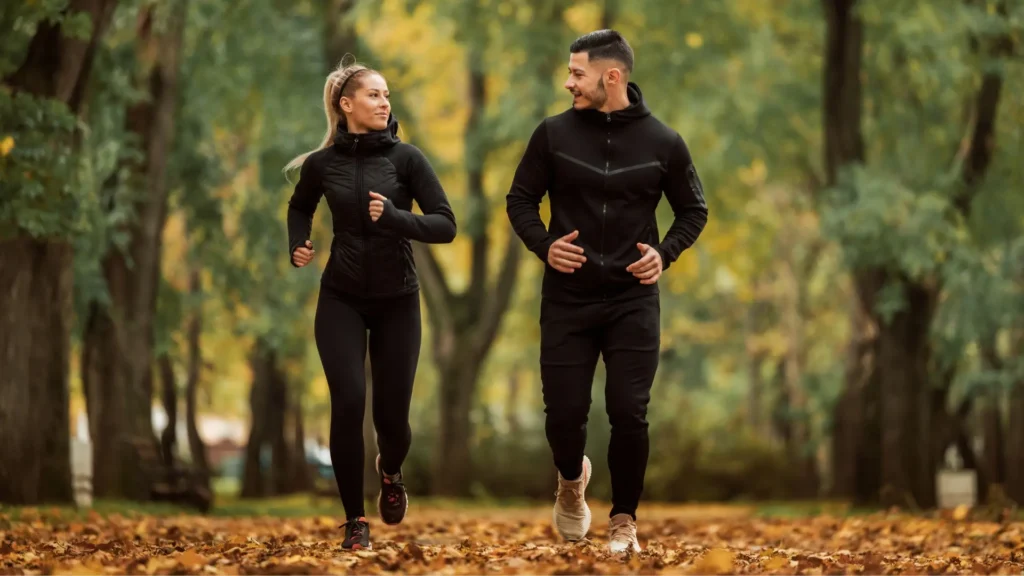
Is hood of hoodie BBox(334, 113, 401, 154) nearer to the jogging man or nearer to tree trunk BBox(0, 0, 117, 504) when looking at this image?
the jogging man

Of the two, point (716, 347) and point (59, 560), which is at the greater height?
point (716, 347)

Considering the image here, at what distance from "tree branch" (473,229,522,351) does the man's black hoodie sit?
1766 cm

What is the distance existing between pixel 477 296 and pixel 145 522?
50.5ft

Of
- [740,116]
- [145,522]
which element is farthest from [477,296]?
[145,522]

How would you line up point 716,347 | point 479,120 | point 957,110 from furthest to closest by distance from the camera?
point 716,347 → point 479,120 → point 957,110

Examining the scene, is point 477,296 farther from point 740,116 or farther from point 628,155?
point 628,155

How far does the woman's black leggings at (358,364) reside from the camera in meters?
8.28

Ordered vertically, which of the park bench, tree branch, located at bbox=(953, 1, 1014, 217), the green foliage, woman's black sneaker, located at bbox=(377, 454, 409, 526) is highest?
tree branch, located at bbox=(953, 1, 1014, 217)

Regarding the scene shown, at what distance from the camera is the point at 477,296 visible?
92.2ft

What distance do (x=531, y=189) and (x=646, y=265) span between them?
0.72 metres

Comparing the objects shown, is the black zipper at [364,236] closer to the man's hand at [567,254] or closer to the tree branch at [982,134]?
the man's hand at [567,254]

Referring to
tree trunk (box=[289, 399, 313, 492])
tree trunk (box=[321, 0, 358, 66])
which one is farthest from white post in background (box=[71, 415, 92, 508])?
tree trunk (box=[289, 399, 313, 492])

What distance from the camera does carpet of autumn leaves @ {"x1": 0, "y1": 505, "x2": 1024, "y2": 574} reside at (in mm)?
7141

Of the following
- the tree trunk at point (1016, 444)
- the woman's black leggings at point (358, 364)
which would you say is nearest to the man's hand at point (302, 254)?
the woman's black leggings at point (358, 364)
